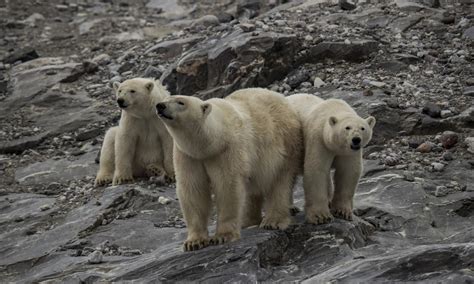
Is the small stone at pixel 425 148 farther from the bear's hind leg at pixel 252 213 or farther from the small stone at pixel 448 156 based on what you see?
the bear's hind leg at pixel 252 213

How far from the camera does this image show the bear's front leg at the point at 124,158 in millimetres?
11273

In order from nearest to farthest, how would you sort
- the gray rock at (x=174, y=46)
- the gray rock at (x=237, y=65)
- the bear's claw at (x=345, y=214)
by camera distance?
the bear's claw at (x=345, y=214) < the gray rock at (x=237, y=65) < the gray rock at (x=174, y=46)

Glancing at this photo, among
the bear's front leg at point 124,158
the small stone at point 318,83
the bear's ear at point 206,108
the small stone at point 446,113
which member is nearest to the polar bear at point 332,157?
the bear's ear at point 206,108

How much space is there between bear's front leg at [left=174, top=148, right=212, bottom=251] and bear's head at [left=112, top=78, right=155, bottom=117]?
3.68 meters

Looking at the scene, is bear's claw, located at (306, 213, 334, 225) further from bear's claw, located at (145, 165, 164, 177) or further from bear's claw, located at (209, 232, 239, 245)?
bear's claw, located at (145, 165, 164, 177)

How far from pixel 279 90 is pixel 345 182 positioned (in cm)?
571

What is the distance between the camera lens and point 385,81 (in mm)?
12719

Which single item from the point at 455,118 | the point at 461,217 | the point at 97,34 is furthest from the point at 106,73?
the point at 461,217

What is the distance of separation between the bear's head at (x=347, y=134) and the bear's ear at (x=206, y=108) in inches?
46.8

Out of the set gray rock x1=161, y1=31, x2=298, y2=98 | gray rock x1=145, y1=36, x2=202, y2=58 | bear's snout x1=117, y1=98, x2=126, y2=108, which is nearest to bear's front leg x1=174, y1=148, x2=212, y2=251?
bear's snout x1=117, y1=98, x2=126, y2=108

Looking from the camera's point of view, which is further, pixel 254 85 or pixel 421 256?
pixel 254 85

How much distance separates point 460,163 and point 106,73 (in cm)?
940

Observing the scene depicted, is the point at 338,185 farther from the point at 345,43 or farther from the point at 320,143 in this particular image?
the point at 345,43

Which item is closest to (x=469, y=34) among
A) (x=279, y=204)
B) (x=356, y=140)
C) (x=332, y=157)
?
(x=332, y=157)
